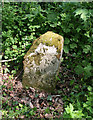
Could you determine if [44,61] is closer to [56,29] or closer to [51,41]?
[51,41]

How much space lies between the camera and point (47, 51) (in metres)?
3.26

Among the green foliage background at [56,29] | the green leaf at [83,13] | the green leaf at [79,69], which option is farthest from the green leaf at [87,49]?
the green leaf at [83,13]

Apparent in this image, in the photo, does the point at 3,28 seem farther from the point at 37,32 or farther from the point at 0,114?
the point at 0,114

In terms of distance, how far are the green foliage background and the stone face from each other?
48cm

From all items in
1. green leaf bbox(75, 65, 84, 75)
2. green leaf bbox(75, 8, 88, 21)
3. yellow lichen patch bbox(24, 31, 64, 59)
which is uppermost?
green leaf bbox(75, 8, 88, 21)

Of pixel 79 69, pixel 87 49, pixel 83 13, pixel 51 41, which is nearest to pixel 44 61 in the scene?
pixel 51 41

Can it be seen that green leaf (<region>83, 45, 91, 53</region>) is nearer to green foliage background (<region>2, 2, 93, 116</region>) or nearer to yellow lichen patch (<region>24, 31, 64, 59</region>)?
green foliage background (<region>2, 2, 93, 116</region>)

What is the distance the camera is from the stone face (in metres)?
3.26

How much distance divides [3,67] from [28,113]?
4.17ft

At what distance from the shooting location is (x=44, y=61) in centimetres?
329

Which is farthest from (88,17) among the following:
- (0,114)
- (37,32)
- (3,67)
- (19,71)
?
(0,114)

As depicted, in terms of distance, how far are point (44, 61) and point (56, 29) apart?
112 centimetres

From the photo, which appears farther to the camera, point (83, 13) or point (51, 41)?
point (83, 13)

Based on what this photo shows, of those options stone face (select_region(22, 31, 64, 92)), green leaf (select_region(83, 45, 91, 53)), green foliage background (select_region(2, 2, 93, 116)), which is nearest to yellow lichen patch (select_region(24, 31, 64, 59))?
stone face (select_region(22, 31, 64, 92))
